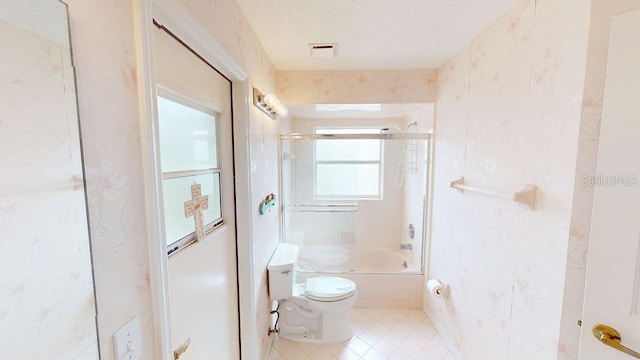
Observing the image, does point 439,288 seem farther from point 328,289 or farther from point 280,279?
point 280,279

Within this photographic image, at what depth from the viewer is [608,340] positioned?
0.87 metres

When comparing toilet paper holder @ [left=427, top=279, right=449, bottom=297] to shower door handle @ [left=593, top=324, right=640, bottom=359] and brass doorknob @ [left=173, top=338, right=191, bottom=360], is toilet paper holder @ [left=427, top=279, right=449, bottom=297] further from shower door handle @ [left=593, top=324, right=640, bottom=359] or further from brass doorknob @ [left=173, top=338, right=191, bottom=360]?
brass doorknob @ [left=173, top=338, right=191, bottom=360]

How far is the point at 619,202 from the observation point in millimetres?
834

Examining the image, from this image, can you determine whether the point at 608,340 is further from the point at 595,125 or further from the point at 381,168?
the point at 381,168

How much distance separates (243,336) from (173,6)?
170cm

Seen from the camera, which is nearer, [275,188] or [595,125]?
[595,125]

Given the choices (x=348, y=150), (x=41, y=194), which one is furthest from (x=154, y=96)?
(x=348, y=150)

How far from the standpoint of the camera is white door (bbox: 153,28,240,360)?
37.2 inches

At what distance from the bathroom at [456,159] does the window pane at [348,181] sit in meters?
0.79

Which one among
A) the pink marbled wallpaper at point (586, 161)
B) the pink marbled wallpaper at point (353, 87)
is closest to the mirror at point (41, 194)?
the pink marbled wallpaper at point (586, 161)

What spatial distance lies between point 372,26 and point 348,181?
1850 mm

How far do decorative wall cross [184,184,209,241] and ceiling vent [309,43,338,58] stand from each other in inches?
52.5

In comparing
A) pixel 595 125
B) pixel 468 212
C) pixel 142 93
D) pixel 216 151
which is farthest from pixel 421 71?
pixel 142 93

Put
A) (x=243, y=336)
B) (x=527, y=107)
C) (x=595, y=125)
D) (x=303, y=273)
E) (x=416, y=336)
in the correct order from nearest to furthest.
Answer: (x=595, y=125) → (x=527, y=107) → (x=243, y=336) → (x=416, y=336) → (x=303, y=273)
